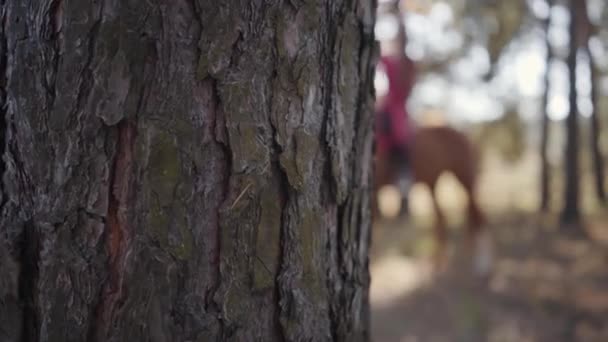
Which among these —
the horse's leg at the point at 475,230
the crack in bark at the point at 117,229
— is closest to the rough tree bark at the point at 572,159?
the horse's leg at the point at 475,230

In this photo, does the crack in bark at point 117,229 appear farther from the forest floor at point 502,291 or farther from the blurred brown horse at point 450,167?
the blurred brown horse at point 450,167

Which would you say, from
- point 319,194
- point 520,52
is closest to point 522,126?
point 520,52

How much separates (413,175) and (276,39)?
188 inches

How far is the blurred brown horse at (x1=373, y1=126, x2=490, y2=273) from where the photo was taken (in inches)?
218

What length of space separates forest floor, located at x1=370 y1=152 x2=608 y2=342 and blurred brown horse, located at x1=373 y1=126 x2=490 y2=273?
199 mm

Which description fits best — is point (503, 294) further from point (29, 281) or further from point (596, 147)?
point (29, 281)

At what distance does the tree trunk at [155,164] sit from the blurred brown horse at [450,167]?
4.55 meters

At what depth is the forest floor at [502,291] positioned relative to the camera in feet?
13.3

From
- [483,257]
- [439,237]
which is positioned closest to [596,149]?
[439,237]

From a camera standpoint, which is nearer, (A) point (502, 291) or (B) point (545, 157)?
(A) point (502, 291)

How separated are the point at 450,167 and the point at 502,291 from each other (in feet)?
4.36

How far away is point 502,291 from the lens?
4.84 meters

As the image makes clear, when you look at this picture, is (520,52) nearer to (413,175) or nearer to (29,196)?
(413,175)

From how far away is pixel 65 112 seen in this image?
765 millimetres
